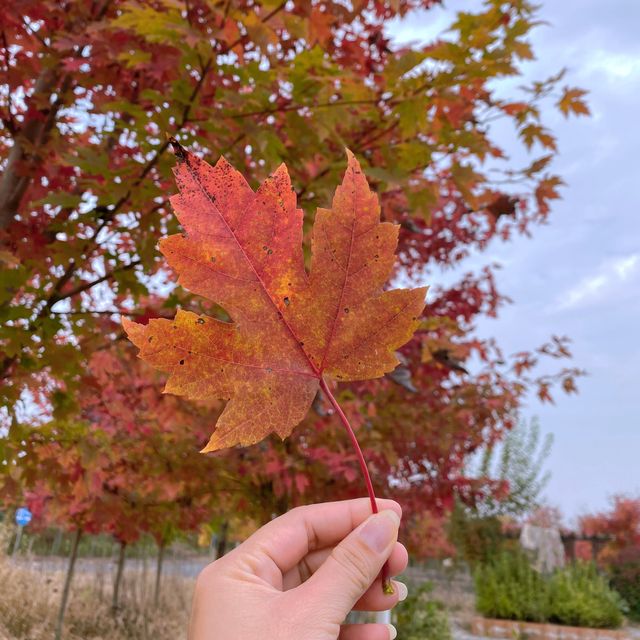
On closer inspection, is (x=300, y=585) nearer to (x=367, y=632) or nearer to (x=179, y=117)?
(x=367, y=632)

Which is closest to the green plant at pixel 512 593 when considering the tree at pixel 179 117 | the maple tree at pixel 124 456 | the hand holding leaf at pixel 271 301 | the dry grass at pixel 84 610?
the dry grass at pixel 84 610

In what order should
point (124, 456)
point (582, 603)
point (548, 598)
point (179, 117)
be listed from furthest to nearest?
point (548, 598) → point (582, 603) → point (124, 456) → point (179, 117)

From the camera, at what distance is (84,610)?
25.9 feet

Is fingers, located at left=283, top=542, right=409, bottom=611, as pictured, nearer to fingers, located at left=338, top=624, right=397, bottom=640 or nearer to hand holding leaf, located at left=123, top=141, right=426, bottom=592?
fingers, located at left=338, top=624, right=397, bottom=640

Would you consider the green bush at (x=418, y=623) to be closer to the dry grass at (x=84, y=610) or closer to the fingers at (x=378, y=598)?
the dry grass at (x=84, y=610)

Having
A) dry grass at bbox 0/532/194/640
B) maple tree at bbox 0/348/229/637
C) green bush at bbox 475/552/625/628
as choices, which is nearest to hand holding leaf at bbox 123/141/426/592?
maple tree at bbox 0/348/229/637

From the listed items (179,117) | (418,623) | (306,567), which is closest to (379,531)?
(306,567)

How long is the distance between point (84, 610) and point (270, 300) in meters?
8.47

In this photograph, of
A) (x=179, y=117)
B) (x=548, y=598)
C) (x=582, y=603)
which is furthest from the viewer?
(x=548, y=598)

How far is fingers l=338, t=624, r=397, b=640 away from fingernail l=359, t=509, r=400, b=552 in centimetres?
31

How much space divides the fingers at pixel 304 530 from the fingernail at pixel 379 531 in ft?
0.38

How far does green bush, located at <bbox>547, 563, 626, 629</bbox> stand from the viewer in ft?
32.3

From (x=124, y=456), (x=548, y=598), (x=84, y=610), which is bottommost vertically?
(x=84, y=610)

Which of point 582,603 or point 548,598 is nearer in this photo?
point 582,603
